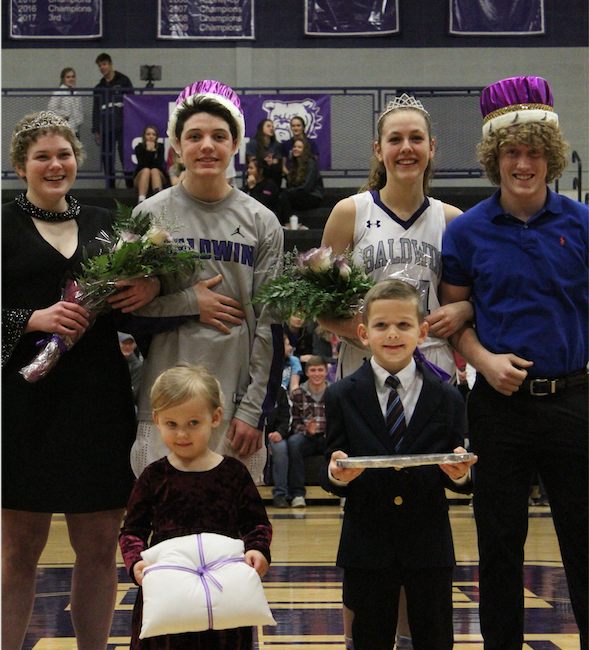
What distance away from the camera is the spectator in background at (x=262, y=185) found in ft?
35.7

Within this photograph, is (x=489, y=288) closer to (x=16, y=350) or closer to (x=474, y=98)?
(x=16, y=350)

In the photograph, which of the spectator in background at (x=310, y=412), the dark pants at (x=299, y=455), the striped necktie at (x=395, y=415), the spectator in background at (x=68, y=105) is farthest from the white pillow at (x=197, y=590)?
the spectator in background at (x=68, y=105)

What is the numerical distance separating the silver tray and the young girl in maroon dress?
1.18ft

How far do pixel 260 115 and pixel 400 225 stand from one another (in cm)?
922

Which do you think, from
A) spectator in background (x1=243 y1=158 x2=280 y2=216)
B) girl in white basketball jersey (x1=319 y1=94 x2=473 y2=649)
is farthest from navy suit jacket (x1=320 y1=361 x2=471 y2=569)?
spectator in background (x1=243 y1=158 x2=280 y2=216)

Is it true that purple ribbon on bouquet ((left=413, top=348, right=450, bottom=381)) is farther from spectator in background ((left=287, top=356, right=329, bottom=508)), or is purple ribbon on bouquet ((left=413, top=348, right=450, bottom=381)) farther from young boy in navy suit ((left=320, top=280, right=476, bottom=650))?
spectator in background ((left=287, top=356, right=329, bottom=508))

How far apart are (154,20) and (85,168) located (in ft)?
9.20

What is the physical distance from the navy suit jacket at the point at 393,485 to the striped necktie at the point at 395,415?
0.02 m

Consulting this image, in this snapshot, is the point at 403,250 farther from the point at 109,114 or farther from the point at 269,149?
the point at 109,114

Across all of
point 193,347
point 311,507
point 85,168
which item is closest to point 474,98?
point 85,168

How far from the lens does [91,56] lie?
1384 cm

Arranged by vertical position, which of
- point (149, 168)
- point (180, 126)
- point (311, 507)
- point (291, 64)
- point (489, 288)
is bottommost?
point (311, 507)

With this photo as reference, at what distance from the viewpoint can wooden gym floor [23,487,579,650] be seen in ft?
12.1

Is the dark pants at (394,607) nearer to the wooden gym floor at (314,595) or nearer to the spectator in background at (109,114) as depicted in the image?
the wooden gym floor at (314,595)
